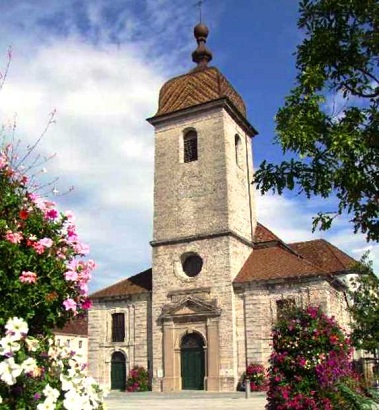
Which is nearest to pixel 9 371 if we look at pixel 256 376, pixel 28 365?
pixel 28 365

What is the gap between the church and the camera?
2592 cm

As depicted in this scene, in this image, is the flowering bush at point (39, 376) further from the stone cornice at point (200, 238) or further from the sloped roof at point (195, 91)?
the sloped roof at point (195, 91)

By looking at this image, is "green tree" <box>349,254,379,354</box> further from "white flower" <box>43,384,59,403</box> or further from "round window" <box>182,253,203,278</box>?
"white flower" <box>43,384,59,403</box>

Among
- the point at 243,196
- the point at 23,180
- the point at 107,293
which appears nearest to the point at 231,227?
the point at 243,196

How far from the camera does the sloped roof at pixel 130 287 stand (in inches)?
1167

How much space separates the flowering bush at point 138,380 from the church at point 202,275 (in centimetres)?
41

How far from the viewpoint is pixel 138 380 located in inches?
1089

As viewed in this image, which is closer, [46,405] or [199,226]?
[46,405]

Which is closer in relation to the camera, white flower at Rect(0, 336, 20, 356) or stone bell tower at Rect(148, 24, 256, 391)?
white flower at Rect(0, 336, 20, 356)

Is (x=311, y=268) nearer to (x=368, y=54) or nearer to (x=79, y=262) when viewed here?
(x=368, y=54)

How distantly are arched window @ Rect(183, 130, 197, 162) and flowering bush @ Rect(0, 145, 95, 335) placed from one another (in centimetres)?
2496

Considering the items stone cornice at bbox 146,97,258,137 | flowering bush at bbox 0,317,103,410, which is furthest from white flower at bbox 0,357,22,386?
stone cornice at bbox 146,97,258,137

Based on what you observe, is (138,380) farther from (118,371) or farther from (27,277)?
(27,277)

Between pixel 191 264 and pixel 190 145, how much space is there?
6.76 metres
